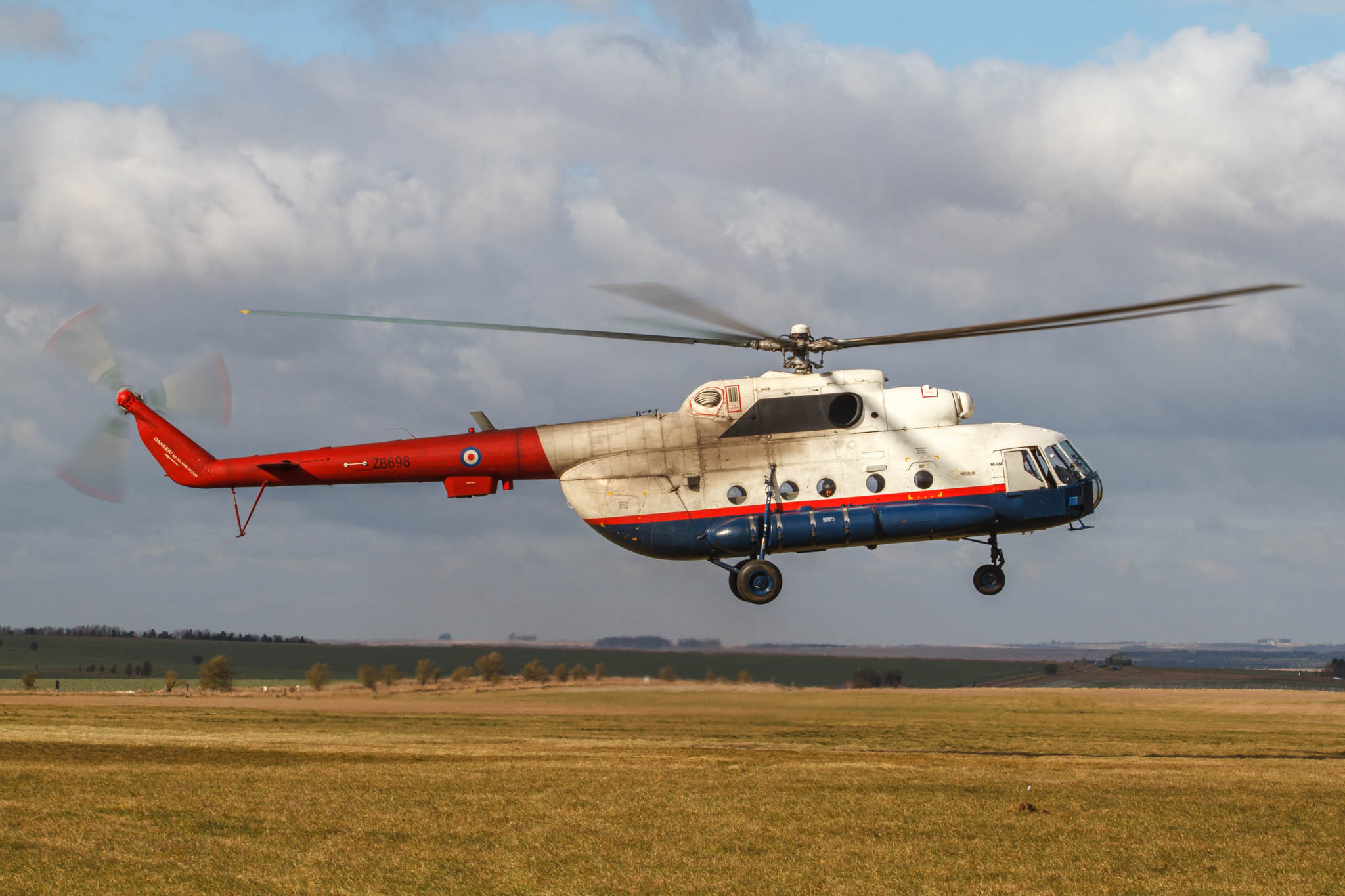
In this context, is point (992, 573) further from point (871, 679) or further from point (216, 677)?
point (216, 677)

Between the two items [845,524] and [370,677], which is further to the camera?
[370,677]

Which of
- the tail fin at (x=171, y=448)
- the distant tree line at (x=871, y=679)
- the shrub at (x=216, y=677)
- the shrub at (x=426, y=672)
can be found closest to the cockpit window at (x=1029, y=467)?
the tail fin at (x=171, y=448)

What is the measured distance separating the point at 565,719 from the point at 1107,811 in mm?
36344

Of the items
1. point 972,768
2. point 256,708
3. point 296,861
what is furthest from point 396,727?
point 296,861

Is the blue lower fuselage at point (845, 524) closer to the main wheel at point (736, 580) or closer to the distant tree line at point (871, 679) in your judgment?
the main wheel at point (736, 580)

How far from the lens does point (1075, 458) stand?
23.2m

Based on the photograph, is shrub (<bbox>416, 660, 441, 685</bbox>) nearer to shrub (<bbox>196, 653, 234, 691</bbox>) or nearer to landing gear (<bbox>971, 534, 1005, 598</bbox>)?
shrub (<bbox>196, 653, 234, 691</bbox>)

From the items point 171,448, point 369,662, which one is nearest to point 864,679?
point 369,662

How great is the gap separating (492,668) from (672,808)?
244 feet

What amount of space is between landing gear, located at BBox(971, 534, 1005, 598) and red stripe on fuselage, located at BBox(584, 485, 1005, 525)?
4.22 ft

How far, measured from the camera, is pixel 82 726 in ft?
171

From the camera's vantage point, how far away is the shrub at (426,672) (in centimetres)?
10038

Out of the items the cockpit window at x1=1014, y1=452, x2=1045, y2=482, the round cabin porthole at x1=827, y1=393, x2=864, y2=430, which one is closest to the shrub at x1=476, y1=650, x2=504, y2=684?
the round cabin porthole at x1=827, y1=393, x2=864, y2=430

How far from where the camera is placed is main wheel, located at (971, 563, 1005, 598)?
75.0ft
